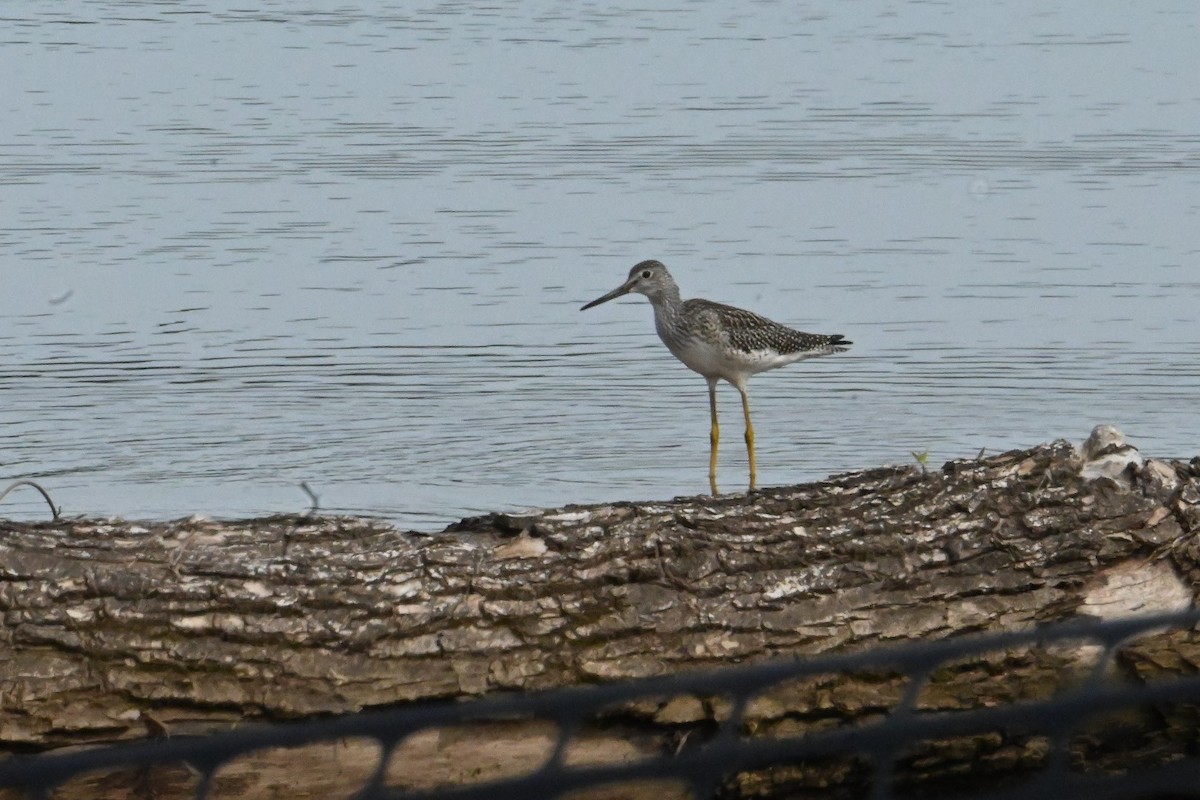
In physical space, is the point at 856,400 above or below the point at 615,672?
below

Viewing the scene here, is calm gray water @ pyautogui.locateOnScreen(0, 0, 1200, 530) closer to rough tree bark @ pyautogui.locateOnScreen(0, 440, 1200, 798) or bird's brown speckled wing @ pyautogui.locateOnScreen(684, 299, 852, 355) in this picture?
bird's brown speckled wing @ pyautogui.locateOnScreen(684, 299, 852, 355)

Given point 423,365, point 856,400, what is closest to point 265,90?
point 423,365

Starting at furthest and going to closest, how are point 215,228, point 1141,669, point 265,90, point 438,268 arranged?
point 265,90
point 215,228
point 438,268
point 1141,669

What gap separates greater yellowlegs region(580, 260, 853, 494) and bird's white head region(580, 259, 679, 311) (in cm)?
8

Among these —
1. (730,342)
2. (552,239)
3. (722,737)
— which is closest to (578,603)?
(722,737)

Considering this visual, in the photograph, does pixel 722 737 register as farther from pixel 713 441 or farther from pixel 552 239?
pixel 552 239

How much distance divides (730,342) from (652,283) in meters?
0.84

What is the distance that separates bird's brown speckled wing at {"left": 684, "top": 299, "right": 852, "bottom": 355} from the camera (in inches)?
404

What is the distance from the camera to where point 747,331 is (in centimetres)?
1031

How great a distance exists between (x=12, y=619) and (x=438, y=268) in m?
8.50

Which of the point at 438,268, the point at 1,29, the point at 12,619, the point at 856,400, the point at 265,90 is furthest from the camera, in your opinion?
the point at 1,29

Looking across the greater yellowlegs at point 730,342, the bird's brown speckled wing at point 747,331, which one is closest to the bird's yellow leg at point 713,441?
the greater yellowlegs at point 730,342

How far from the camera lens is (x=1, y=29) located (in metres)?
20.1

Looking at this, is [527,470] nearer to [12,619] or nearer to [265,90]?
[12,619]
